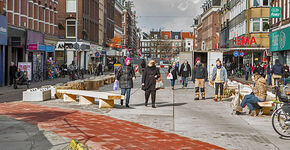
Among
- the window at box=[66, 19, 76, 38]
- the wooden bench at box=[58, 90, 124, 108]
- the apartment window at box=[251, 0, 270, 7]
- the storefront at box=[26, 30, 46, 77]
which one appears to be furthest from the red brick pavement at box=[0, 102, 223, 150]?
the window at box=[66, 19, 76, 38]

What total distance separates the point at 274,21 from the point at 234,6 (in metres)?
26.6

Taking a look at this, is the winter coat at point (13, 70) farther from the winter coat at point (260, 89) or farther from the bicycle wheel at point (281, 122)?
the bicycle wheel at point (281, 122)

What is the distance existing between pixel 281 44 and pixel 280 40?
51 centimetres

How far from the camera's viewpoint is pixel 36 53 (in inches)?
1463

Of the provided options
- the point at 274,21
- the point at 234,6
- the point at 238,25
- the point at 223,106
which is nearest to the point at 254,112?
the point at 223,106

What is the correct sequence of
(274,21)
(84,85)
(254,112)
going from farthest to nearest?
→ (274,21) < (84,85) < (254,112)

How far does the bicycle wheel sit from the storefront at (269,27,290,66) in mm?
28283

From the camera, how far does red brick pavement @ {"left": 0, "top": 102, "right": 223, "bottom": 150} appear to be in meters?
8.70

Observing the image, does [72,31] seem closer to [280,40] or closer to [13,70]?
[280,40]

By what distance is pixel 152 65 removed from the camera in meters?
16.1

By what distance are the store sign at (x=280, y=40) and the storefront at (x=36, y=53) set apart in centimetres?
2021

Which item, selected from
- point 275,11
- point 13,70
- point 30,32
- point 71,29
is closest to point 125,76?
point 13,70

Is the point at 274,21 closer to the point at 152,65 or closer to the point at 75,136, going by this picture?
the point at 152,65

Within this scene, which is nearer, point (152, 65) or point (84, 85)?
point (152, 65)
